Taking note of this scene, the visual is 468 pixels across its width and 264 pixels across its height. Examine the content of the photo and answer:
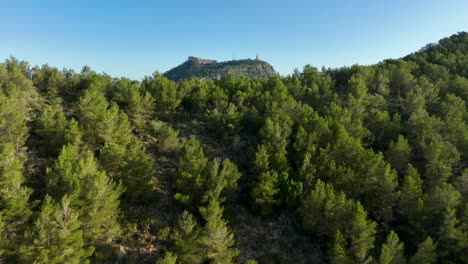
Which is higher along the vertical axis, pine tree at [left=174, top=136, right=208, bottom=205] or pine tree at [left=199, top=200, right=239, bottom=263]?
pine tree at [left=174, top=136, right=208, bottom=205]

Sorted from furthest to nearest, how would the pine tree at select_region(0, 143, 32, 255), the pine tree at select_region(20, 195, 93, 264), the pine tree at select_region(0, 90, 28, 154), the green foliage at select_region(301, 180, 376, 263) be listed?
1. the pine tree at select_region(0, 90, 28, 154)
2. the green foliage at select_region(301, 180, 376, 263)
3. the pine tree at select_region(0, 143, 32, 255)
4. the pine tree at select_region(20, 195, 93, 264)

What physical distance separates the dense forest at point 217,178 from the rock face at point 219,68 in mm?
87111

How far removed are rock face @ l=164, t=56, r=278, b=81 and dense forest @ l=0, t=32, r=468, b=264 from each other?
286 ft

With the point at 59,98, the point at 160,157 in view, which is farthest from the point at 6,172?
the point at 59,98

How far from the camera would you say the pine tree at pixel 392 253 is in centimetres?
2211

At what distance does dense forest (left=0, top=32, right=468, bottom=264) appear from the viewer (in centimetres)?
2250

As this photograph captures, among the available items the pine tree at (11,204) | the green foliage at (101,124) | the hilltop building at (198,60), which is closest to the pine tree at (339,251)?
the pine tree at (11,204)

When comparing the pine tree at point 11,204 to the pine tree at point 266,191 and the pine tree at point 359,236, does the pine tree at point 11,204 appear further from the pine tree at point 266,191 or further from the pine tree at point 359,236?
the pine tree at point 359,236

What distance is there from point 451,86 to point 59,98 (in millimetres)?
59913

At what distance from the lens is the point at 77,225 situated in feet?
66.1

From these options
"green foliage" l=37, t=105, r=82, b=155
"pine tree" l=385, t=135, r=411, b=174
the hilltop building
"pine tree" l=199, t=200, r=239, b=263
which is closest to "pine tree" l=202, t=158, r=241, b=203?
"pine tree" l=199, t=200, r=239, b=263

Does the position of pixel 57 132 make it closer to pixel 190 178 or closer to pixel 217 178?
pixel 190 178

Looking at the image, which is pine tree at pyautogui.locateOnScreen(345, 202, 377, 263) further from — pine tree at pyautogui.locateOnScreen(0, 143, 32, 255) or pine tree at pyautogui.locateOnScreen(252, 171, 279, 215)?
pine tree at pyautogui.locateOnScreen(0, 143, 32, 255)

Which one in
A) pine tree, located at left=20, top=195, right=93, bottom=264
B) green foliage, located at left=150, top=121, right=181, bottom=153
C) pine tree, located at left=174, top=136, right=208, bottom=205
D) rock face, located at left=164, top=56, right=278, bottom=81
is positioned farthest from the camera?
rock face, located at left=164, top=56, right=278, bottom=81
